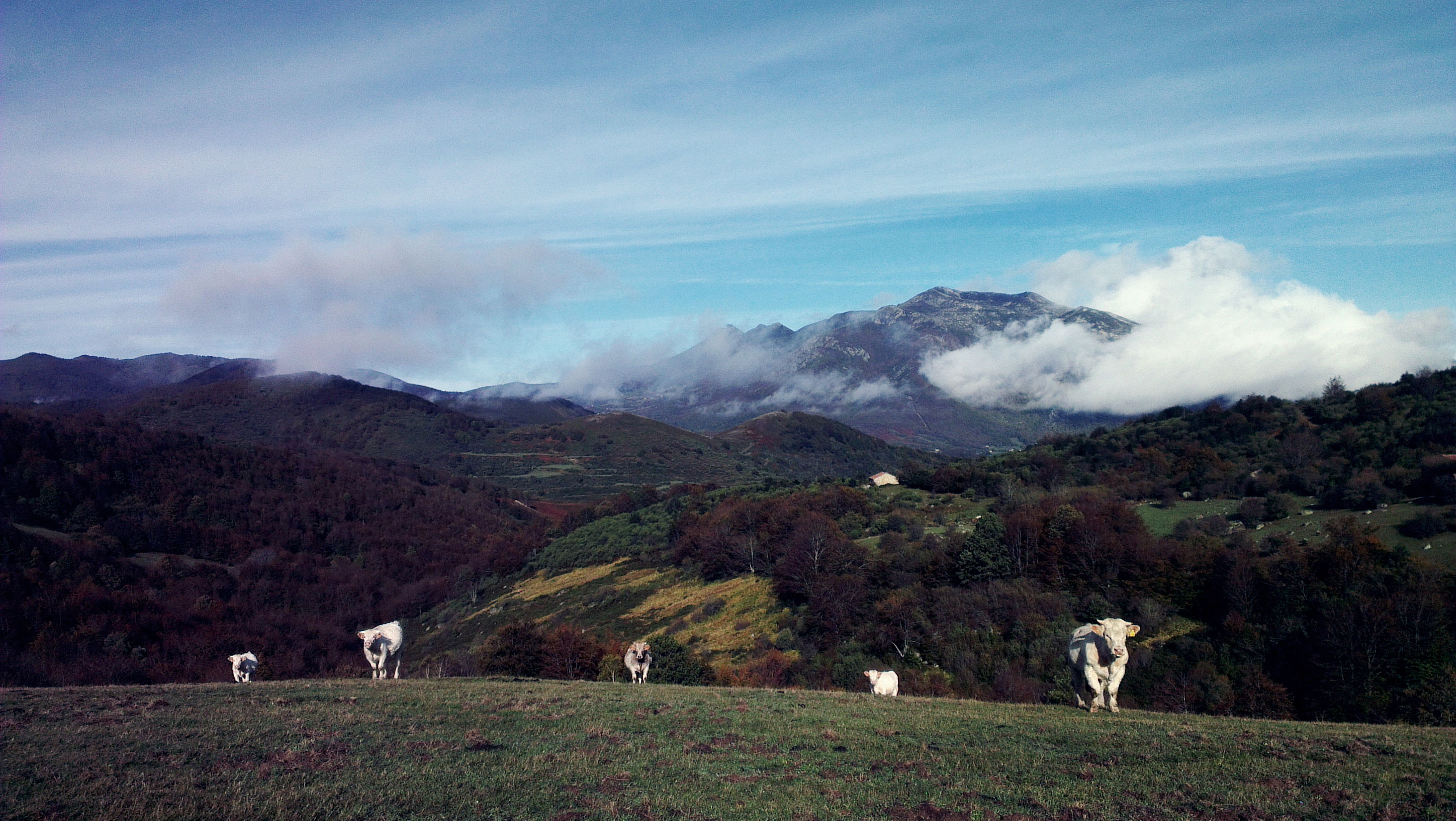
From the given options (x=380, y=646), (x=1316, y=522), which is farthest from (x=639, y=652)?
(x=1316, y=522)

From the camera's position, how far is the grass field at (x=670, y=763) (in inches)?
354

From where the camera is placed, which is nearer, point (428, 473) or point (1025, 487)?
point (1025, 487)

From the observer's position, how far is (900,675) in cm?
3606

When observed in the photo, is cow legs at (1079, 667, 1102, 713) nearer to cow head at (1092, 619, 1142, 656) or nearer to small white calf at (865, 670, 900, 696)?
cow head at (1092, 619, 1142, 656)

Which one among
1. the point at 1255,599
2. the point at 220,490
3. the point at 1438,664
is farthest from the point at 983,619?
the point at 220,490

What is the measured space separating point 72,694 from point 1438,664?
4077cm

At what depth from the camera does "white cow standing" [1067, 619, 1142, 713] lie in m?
17.2

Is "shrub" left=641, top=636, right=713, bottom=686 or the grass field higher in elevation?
the grass field

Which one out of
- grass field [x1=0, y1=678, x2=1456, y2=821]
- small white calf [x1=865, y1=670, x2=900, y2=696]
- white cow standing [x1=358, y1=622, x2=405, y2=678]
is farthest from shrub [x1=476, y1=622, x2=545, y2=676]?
grass field [x1=0, y1=678, x2=1456, y2=821]

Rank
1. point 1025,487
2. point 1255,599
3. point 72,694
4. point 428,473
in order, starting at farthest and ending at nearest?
1. point 428,473
2. point 1025,487
3. point 1255,599
4. point 72,694

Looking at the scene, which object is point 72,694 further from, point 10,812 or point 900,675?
point 900,675

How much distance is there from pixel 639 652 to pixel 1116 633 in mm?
18202

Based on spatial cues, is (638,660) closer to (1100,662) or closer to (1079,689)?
(1079,689)

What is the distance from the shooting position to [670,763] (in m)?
11.8
